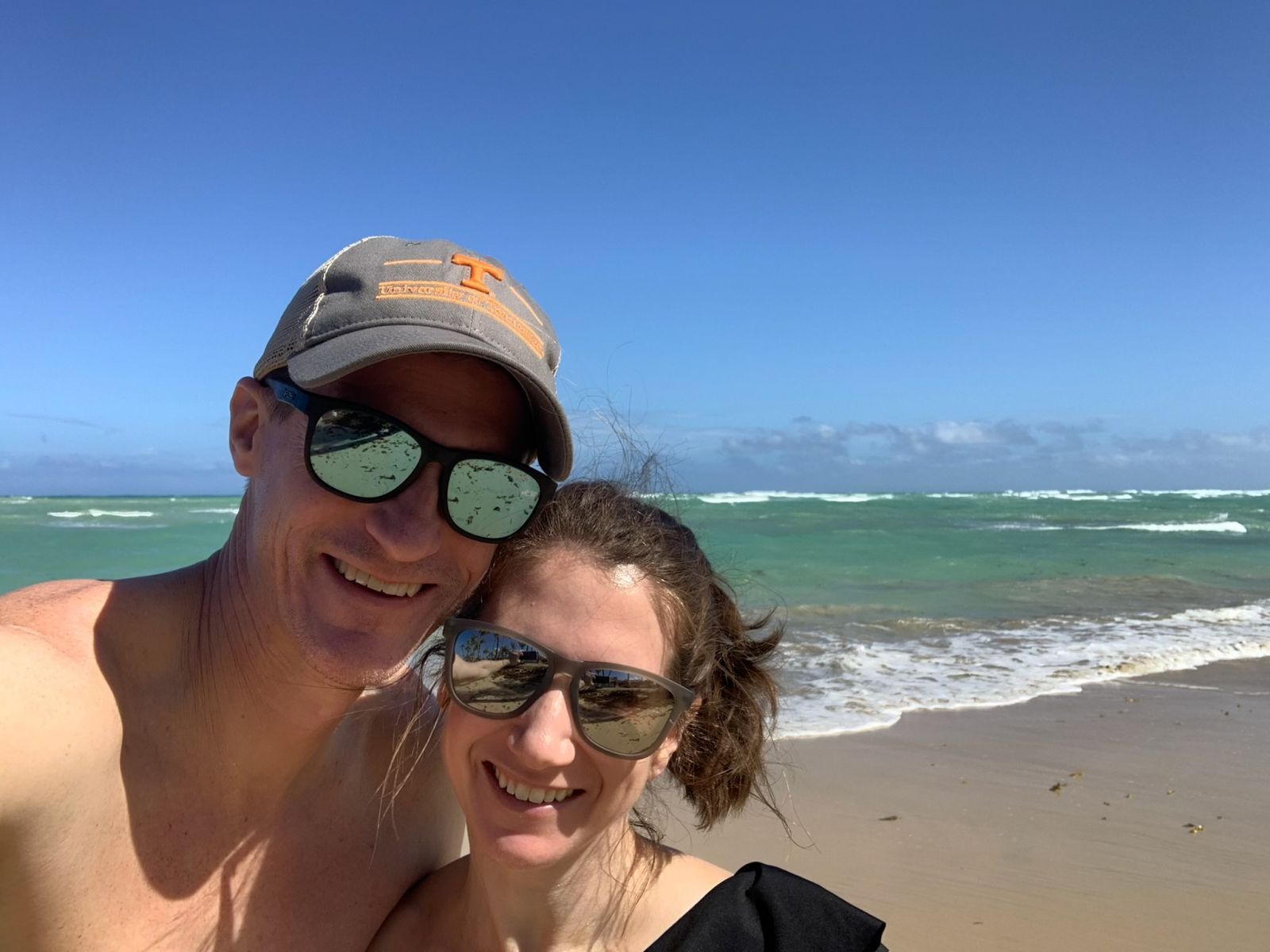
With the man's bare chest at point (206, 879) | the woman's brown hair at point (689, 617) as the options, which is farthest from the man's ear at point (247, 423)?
the man's bare chest at point (206, 879)

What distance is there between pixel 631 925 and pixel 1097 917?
9.92 ft

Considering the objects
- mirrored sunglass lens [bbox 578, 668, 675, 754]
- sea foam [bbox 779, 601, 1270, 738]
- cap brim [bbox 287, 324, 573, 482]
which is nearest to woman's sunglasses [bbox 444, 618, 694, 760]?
mirrored sunglass lens [bbox 578, 668, 675, 754]

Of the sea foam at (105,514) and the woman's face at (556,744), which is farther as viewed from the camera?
the sea foam at (105,514)

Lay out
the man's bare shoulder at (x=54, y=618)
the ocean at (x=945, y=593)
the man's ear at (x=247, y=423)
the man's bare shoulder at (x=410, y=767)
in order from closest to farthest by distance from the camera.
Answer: the man's bare shoulder at (x=54, y=618) → the man's ear at (x=247, y=423) → the man's bare shoulder at (x=410, y=767) → the ocean at (x=945, y=593)

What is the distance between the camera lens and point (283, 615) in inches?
81.4

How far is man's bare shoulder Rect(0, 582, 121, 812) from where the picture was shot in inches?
63.9

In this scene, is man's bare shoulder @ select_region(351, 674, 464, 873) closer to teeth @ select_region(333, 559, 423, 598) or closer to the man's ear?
teeth @ select_region(333, 559, 423, 598)

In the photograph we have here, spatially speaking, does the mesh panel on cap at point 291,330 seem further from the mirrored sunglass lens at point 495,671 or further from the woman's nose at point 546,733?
the woman's nose at point 546,733

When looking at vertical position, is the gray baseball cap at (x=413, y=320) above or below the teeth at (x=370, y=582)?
above

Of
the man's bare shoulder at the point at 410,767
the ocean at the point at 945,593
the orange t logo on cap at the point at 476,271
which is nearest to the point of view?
the orange t logo on cap at the point at 476,271

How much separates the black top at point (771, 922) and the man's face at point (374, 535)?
0.91 metres

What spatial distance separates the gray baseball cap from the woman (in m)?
0.32

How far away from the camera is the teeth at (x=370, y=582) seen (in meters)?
2.02

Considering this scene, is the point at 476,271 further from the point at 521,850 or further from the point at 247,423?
the point at 521,850
